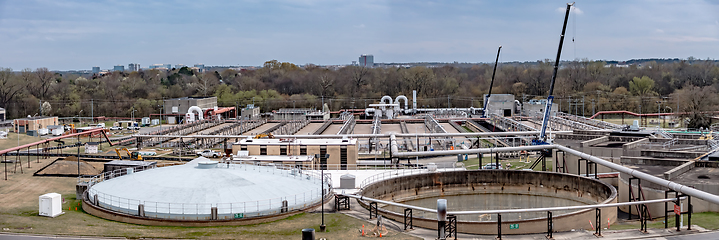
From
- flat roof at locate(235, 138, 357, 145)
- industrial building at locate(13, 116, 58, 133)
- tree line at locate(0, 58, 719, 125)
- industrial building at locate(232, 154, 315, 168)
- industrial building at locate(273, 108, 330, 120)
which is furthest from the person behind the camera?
tree line at locate(0, 58, 719, 125)

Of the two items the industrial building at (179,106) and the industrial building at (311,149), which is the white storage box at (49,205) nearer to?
the industrial building at (311,149)

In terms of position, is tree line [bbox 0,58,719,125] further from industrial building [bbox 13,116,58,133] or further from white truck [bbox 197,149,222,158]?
white truck [bbox 197,149,222,158]

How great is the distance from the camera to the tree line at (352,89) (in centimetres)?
12350

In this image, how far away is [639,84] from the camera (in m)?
130

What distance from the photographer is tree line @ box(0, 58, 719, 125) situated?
124 meters

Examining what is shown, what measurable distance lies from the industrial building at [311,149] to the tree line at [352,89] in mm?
72030

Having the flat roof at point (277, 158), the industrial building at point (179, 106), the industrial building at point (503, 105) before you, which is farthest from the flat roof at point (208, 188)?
the industrial building at point (503, 105)

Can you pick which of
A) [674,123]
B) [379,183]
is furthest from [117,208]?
[674,123]

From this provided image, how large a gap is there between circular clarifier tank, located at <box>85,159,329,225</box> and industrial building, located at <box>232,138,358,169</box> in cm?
1315

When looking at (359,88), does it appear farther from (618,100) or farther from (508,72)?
(618,100)

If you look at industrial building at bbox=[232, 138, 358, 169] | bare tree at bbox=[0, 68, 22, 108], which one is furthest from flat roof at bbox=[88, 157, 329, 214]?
bare tree at bbox=[0, 68, 22, 108]

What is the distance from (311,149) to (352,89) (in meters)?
97.4

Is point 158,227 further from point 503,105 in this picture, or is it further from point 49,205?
point 503,105

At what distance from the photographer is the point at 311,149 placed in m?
49.4
